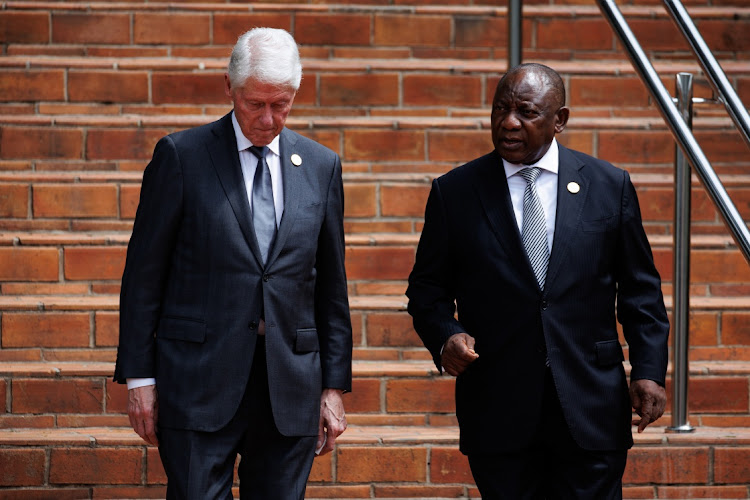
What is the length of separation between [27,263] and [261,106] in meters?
1.85

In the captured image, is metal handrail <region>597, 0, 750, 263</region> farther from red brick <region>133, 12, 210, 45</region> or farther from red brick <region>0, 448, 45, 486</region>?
red brick <region>133, 12, 210, 45</region>

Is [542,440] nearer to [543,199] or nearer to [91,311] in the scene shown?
[543,199]

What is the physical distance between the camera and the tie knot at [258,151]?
8.85 ft

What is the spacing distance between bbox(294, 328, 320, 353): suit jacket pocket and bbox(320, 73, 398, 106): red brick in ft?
7.54

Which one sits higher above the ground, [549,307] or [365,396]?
[549,307]

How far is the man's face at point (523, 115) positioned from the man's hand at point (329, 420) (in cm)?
69

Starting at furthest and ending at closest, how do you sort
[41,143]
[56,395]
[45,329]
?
[41,143] → [45,329] → [56,395]

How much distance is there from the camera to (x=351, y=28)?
202 inches

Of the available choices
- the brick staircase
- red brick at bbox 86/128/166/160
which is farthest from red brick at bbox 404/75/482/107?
red brick at bbox 86/128/166/160

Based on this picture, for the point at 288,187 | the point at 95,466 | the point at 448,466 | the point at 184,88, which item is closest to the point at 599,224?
the point at 288,187

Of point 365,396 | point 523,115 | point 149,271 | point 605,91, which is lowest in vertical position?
point 365,396

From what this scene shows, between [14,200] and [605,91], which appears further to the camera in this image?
[605,91]

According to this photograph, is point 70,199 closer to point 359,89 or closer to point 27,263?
point 27,263

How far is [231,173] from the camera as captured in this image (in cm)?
266
